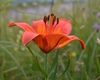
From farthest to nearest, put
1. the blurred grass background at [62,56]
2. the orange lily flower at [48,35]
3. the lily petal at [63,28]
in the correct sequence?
the blurred grass background at [62,56] → the lily petal at [63,28] → the orange lily flower at [48,35]

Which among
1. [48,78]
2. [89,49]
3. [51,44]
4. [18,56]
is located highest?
[51,44]

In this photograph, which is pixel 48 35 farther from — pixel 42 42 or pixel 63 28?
pixel 63 28

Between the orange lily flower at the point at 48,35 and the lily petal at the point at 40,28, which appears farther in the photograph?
the lily petal at the point at 40,28

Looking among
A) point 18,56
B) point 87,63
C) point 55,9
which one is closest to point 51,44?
point 87,63

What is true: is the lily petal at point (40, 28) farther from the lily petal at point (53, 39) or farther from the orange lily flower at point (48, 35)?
the lily petal at point (53, 39)

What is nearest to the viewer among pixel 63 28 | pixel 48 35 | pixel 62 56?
pixel 48 35

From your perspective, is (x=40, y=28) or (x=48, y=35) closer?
(x=48, y=35)

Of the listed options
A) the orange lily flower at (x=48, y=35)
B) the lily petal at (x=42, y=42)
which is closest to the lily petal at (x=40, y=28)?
the orange lily flower at (x=48, y=35)

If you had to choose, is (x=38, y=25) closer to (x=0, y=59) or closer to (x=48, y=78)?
(x=48, y=78)

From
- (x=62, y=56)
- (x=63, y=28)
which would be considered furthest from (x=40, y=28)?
(x=62, y=56)
